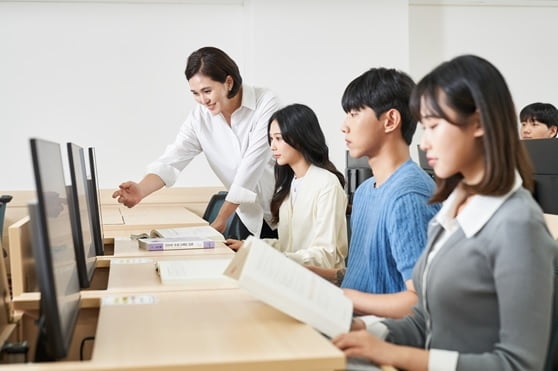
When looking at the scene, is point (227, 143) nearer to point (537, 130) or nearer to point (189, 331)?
point (189, 331)

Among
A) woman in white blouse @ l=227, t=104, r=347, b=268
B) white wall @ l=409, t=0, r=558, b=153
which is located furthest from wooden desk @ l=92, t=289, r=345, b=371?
white wall @ l=409, t=0, r=558, b=153

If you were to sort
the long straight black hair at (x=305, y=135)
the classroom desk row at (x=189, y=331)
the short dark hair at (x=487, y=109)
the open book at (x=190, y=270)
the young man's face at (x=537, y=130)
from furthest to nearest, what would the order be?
the young man's face at (x=537, y=130)
the long straight black hair at (x=305, y=135)
the open book at (x=190, y=270)
the short dark hair at (x=487, y=109)
the classroom desk row at (x=189, y=331)

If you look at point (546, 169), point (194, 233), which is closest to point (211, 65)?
point (194, 233)

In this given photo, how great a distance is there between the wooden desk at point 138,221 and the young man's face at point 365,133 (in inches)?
56.1

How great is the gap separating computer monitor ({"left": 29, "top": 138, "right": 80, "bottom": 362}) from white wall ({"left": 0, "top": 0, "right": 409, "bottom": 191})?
3.42 metres

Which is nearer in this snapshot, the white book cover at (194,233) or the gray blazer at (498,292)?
the gray blazer at (498,292)

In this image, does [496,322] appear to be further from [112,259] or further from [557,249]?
[112,259]

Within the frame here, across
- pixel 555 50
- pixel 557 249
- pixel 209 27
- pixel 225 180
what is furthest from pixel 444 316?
pixel 555 50

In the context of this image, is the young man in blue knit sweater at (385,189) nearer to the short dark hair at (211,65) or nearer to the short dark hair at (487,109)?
the short dark hair at (487,109)

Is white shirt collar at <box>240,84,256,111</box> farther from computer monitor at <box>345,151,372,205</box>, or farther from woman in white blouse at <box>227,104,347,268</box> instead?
computer monitor at <box>345,151,372,205</box>

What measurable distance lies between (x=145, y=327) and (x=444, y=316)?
50 centimetres

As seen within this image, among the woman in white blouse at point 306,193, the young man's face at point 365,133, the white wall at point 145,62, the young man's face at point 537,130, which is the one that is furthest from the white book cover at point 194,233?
the young man's face at point 537,130

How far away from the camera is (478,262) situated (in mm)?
1052

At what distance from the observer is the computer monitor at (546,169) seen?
8.72ft
